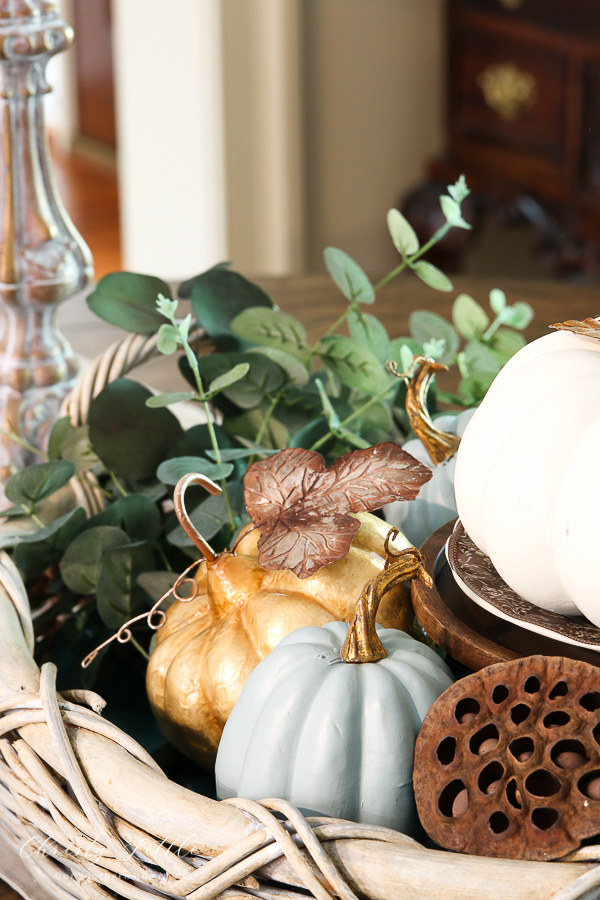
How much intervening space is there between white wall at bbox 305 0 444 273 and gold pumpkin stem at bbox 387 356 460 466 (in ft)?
6.73

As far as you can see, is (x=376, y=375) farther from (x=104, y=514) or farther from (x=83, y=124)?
(x=83, y=124)

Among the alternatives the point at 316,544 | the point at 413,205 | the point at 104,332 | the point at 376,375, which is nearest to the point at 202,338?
the point at 376,375

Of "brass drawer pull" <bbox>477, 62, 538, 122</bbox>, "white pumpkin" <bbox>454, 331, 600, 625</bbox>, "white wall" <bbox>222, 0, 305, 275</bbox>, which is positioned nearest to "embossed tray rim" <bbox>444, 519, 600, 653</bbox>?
"white pumpkin" <bbox>454, 331, 600, 625</bbox>

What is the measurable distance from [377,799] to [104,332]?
0.80m

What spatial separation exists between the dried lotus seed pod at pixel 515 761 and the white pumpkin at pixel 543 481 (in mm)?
42

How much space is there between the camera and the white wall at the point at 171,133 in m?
2.30

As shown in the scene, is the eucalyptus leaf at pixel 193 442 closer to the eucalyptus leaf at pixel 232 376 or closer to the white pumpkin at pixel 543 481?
→ the eucalyptus leaf at pixel 232 376

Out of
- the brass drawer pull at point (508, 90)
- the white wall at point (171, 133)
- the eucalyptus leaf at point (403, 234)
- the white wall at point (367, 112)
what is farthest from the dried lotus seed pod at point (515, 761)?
the white wall at point (367, 112)

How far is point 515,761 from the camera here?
13.8 inches

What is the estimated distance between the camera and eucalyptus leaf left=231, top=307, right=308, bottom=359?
608 millimetres

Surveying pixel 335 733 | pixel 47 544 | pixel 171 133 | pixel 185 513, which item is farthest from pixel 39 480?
pixel 171 133

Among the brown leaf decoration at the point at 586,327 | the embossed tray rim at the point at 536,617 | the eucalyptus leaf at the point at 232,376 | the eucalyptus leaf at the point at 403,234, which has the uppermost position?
the brown leaf decoration at the point at 586,327

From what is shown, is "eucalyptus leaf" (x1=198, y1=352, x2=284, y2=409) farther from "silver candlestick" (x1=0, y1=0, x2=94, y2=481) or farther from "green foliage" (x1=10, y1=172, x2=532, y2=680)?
"silver candlestick" (x1=0, y1=0, x2=94, y2=481)

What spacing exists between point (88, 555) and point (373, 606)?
0.69 feet
